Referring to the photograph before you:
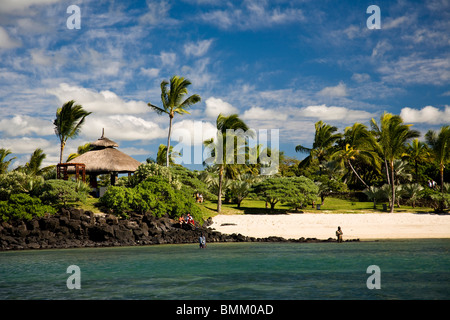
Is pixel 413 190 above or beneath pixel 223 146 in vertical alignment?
beneath

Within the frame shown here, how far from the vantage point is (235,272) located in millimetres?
15797

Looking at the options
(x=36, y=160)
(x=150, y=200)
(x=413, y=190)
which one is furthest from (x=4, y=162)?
(x=413, y=190)

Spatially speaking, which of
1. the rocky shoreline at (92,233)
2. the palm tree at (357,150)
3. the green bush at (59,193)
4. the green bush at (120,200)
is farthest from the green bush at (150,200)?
the palm tree at (357,150)

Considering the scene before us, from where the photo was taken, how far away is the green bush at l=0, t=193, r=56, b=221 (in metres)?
26.1

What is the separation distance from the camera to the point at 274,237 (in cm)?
2617

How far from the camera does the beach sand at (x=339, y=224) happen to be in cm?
2695

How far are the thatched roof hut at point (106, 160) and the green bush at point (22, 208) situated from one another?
7.06 m

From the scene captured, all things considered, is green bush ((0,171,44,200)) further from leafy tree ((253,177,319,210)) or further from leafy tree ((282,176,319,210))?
leafy tree ((282,176,319,210))

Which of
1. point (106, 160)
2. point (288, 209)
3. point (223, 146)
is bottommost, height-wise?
point (288, 209)

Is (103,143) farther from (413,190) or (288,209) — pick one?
(413,190)

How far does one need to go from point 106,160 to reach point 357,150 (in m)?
24.4

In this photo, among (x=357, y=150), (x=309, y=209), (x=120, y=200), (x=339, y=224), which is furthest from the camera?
(x=357, y=150)

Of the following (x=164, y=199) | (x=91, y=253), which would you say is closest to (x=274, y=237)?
(x=164, y=199)

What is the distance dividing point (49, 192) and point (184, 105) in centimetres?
1397
